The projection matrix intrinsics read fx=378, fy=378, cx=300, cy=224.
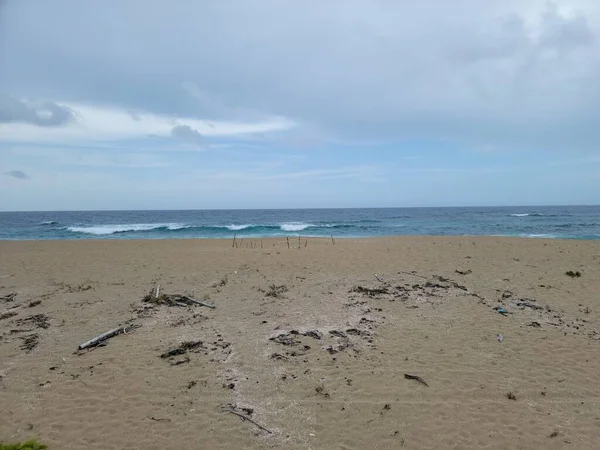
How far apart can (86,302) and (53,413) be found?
475 cm

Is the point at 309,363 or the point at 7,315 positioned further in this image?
the point at 7,315

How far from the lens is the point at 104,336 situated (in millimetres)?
7129

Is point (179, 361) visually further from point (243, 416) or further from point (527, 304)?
point (527, 304)

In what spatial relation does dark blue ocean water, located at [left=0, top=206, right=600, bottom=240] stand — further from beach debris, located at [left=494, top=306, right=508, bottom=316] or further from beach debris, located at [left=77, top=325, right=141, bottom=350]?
beach debris, located at [left=77, top=325, right=141, bottom=350]

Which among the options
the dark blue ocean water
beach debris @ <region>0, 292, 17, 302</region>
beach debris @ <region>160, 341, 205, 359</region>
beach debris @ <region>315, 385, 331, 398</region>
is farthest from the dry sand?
the dark blue ocean water

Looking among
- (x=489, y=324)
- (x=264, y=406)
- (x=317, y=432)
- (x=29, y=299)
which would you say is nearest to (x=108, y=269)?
(x=29, y=299)

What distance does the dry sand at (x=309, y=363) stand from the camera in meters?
4.72

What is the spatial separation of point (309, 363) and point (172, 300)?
444cm

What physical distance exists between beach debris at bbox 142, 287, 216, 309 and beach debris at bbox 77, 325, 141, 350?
1424 millimetres

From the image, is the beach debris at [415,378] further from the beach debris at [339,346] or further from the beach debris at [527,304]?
the beach debris at [527,304]

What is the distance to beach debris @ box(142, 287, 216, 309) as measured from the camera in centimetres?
908

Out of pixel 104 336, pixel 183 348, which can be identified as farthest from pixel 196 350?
pixel 104 336

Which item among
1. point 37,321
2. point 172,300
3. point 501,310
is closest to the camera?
point 37,321

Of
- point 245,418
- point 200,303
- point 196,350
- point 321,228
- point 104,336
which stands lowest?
point 245,418
